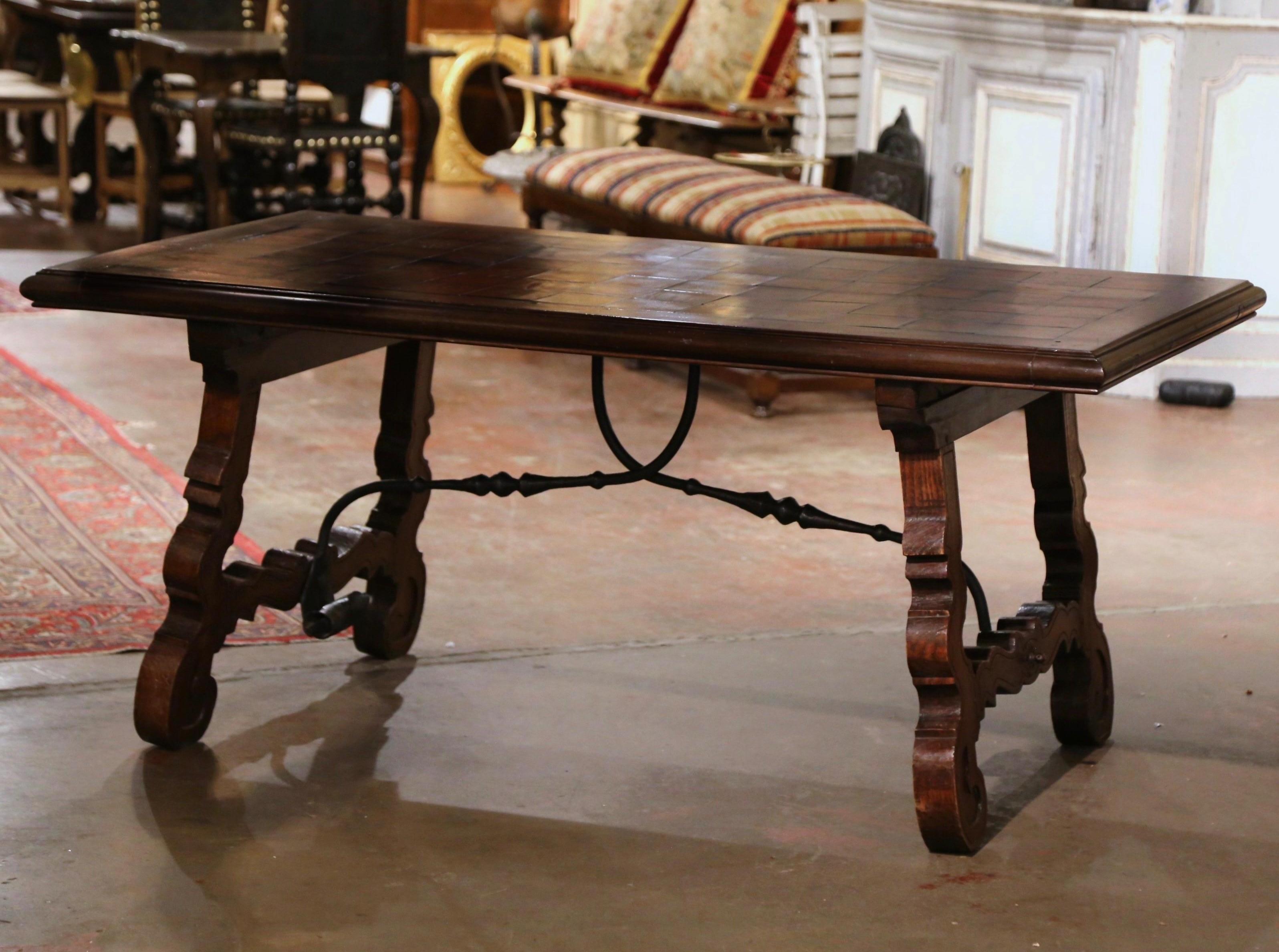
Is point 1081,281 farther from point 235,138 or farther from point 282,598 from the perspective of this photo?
point 235,138

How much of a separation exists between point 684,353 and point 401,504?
3.38 ft

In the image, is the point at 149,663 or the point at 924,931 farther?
the point at 149,663

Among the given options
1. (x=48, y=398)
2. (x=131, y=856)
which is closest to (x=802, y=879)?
(x=131, y=856)

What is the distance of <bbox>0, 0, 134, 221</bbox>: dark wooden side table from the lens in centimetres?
823

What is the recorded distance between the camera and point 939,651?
7.79 feet

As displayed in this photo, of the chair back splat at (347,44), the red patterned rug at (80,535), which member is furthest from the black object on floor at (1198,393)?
the chair back splat at (347,44)

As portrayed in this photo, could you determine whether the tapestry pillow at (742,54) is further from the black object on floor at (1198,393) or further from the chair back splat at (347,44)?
the black object on floor at (1198,393)

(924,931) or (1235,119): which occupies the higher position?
(1235,119)

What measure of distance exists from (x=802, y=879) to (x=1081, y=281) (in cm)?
93

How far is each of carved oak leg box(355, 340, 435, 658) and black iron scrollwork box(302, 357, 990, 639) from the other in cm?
4

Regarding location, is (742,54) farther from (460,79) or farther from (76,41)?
(76,41)

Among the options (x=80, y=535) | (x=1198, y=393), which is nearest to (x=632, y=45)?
(x=1198, y=393)

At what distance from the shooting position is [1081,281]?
2.66 meters

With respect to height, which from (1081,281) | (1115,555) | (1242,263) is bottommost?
(1115,555)
